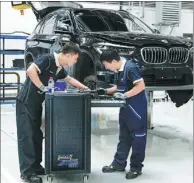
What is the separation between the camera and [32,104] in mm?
3361

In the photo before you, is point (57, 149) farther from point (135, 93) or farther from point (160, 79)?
point (160, 79)

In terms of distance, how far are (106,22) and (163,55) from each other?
1348 millimetres

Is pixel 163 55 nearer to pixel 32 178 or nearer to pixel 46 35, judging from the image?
pixel 46 35

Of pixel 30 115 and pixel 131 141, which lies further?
pixel 131 141

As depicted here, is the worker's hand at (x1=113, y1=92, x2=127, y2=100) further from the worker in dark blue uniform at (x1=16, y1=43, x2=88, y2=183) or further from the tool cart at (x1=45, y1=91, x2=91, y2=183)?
the worker in dark blue uniform at (x1=16, y1=43, x2=88, y2=183)

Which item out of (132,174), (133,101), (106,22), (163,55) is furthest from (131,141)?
(106,22)

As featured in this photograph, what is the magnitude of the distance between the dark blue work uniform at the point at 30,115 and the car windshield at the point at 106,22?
2248mm

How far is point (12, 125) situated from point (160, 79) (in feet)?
9.32

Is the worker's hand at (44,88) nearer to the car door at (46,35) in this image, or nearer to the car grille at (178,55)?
the car grille at (178,55)

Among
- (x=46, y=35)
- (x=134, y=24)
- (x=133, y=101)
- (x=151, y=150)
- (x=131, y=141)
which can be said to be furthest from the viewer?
(x=134, y=24)

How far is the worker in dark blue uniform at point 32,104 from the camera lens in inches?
132

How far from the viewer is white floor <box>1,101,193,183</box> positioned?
11.9 feet

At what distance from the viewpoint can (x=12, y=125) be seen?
253 inches

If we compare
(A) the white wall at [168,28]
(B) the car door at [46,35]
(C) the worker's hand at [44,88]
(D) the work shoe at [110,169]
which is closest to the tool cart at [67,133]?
(C) the worker's hand at [44,88]
